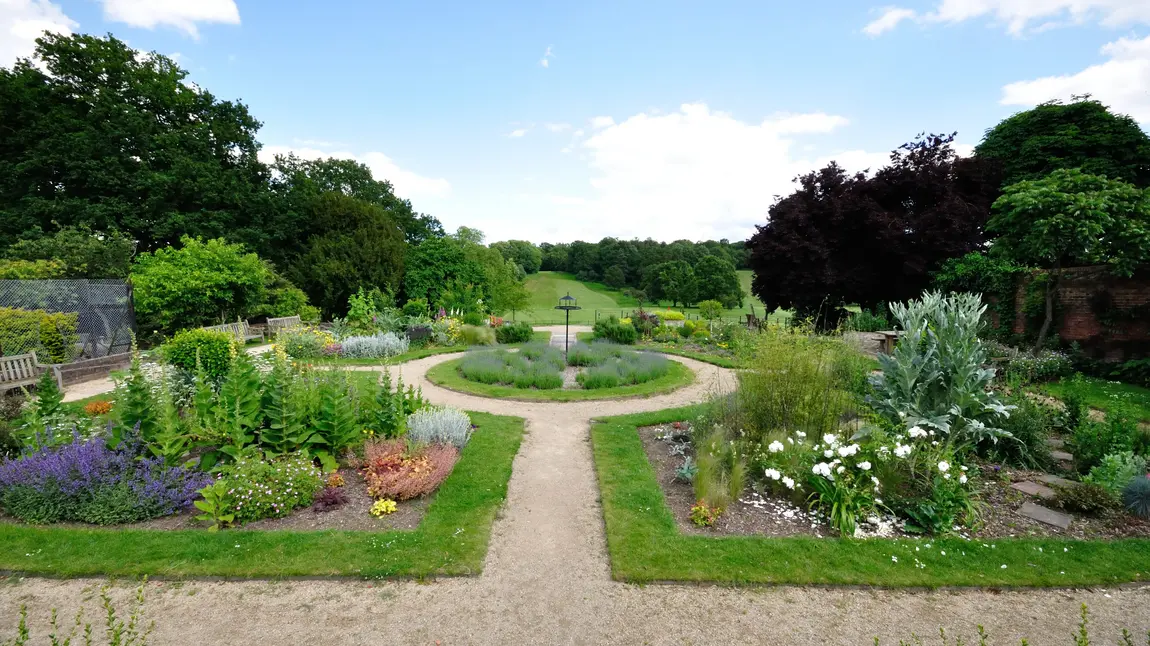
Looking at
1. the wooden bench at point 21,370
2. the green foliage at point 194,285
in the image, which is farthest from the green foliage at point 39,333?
the green foliage at point 194,285

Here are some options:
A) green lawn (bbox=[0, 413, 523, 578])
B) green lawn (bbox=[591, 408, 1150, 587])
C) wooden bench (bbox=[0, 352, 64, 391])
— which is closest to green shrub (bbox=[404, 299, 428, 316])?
wooden bench (bbox=[0, 352, 64, 391])

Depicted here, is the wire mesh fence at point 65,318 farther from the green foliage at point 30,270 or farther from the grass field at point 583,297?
the grass field at point 583,297

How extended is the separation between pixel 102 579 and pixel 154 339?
48.5 feet

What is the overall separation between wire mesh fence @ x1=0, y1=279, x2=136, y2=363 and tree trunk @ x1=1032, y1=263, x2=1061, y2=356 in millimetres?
23539

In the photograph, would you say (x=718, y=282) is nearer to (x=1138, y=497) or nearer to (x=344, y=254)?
(x=344, y=254)

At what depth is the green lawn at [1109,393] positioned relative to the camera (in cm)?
821

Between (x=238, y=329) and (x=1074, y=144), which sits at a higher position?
(x=1074, y=144)

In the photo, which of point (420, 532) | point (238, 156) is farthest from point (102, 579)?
point (238, 156)

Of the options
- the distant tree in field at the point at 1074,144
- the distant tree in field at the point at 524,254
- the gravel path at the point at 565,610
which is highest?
the distant tree in field at the point at 1074,144

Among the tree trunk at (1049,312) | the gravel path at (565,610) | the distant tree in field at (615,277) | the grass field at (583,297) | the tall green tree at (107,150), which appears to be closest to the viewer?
the gravel path at (565,610)

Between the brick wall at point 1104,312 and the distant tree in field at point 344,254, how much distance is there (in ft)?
79.0

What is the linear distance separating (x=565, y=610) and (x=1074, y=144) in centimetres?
2509

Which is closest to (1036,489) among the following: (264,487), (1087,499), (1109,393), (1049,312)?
(1087,499)

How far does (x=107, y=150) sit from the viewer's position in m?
18.9
